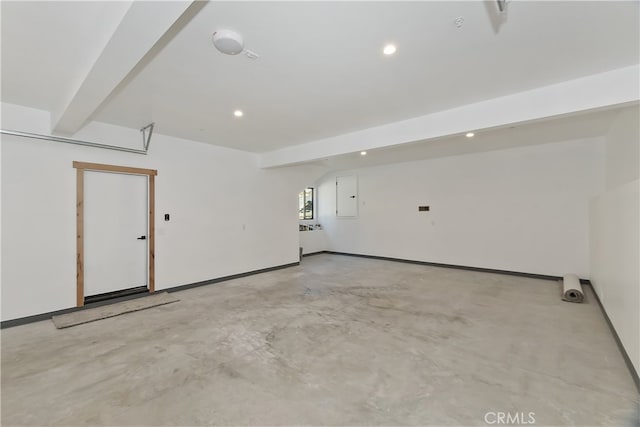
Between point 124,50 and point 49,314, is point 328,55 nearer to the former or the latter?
point 124,50

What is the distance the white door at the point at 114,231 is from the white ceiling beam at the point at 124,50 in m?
1.45

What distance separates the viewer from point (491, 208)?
6273mm

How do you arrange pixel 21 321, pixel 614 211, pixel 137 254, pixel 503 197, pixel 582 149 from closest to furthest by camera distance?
pixel 614 211, pixel 21 321, pixel 137 254, pixel 582 149, pixel 503 197

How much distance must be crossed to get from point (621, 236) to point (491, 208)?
11.3 feet

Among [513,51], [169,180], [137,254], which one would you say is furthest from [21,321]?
[513,51]

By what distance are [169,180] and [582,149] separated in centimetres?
767

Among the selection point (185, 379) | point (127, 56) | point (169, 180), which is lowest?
point (185, 379)

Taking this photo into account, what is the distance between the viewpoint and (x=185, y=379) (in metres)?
2.34

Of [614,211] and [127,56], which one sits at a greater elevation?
[127,56]

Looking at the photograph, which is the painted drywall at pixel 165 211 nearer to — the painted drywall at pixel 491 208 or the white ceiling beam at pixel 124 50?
the white ceiling beam at pixel 124 50

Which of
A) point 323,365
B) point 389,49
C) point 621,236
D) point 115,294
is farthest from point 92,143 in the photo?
point 621,236

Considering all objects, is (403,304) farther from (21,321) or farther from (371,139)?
(21,321)

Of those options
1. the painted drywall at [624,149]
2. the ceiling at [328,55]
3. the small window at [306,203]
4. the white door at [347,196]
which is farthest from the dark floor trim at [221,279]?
the painted drywall at [624,149]

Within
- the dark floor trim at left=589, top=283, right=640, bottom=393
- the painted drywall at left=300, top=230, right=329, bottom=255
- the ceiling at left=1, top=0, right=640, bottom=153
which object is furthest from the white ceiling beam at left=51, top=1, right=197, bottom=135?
the painted drywall at left=300, top=230, right=329, bottom=255
